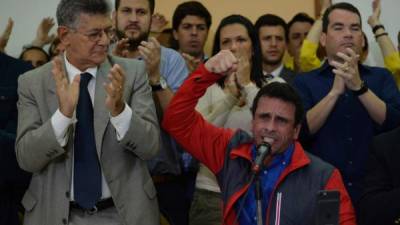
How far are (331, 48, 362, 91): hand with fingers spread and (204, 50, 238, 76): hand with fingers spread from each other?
0.58 meters

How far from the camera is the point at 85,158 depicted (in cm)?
257

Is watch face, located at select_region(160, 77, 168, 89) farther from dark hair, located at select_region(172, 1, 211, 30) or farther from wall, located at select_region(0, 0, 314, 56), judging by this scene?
wall, located at select_region(0, 0, 314, 56)

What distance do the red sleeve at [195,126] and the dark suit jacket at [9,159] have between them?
637 mm

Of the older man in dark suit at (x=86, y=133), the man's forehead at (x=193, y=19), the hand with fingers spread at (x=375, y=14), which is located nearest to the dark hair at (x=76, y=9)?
the older man in dark suit at (x=86, y=133)

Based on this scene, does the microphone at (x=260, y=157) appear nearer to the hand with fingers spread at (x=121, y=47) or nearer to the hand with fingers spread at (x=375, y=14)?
the hand with fingers spread at (x=121, y=47)

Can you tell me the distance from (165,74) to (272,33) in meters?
1.04

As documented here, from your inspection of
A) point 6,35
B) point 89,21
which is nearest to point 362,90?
point 89,21

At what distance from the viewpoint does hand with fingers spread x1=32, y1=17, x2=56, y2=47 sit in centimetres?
458

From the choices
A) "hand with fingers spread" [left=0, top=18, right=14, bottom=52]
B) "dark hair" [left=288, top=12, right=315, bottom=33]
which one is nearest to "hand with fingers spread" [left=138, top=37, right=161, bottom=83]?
"hand with fingers spread" [left=0, top=18, right=14, bottom=52]

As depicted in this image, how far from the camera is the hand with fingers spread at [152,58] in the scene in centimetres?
296

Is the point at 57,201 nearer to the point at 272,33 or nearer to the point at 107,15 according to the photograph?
the point at 107,15

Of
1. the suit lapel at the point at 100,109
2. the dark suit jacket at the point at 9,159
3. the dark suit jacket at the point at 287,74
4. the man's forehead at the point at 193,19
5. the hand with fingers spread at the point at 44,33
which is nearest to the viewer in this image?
the suit lapel at the point at 100,109

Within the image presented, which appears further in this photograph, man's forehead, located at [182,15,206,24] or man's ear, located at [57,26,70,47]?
man's forehead, located at [182,15,206,24]

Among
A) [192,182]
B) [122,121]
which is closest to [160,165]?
[192,182]
